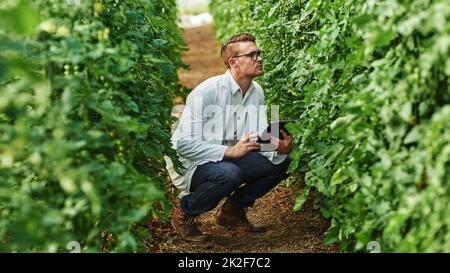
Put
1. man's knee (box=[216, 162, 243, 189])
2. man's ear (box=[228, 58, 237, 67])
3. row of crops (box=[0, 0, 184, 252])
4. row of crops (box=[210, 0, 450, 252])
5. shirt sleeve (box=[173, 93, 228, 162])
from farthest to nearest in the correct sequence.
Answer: man's ear (box=[228, 58, 237, 67]) → shirt sleeve (box=[173, 93, 228, 162]) → man's knee (box=[216, 162, 243, 189]) → row of crops (box=[210, 0, 450, 252]) → row of crops (box=[0, 0, 184, 252])

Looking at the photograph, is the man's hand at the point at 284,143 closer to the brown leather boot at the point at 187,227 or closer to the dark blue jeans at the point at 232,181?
the dark blue jeans at the point at 232,181

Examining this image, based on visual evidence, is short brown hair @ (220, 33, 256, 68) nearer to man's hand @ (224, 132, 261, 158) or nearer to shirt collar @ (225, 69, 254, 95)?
shirt collar @ (225, 69, 254, 95)

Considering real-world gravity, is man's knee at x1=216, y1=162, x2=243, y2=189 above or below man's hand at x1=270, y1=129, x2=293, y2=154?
below

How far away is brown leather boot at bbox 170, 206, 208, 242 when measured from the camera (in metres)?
4.55

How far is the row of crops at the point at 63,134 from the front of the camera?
246cm

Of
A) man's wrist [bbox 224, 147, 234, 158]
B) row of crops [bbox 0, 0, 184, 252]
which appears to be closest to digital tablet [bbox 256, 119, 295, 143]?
man's wrist [bbox 224, 147, 234, 158]

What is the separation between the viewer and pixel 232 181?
170 inches

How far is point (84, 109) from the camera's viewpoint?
2883 mm

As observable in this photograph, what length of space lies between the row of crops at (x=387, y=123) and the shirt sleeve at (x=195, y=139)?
2.30 ft

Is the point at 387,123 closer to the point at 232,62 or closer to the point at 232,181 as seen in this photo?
the point at 232,181

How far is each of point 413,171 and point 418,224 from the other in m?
0.21

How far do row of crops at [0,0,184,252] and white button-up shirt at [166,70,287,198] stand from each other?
1077 millimetres
